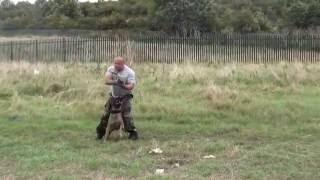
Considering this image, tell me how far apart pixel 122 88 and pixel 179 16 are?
4453cm

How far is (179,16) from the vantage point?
56.0m

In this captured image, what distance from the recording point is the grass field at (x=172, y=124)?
945cm

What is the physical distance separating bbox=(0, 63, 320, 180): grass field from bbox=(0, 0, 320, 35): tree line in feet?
91.8

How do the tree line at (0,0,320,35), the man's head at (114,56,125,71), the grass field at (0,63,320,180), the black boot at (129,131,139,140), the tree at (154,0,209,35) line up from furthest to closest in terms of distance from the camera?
the tree at (154,0,209,35) → the tree line at (0,0,320,35) → the black boot at (129,131,139,140) → the man's head at (114,56,125,71) → the grass field at (0,63,320,180)

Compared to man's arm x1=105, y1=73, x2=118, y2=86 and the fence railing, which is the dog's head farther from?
the fence railing

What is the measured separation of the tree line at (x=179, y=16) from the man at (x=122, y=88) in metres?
35.3

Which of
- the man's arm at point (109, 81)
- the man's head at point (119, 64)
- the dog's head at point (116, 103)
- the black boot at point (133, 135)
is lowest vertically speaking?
the black boot at point (133, 135)

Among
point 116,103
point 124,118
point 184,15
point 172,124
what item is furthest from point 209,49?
point 184,15

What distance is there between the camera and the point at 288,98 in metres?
16.5

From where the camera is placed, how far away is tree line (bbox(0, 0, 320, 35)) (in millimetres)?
54125

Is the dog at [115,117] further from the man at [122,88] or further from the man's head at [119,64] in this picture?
the man's head at [119,64]

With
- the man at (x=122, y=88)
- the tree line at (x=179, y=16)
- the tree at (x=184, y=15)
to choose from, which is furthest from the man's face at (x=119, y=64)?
the tree at (x=184, y=15)

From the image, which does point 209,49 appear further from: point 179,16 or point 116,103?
point 179,16

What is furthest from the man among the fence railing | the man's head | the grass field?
the fence railing
